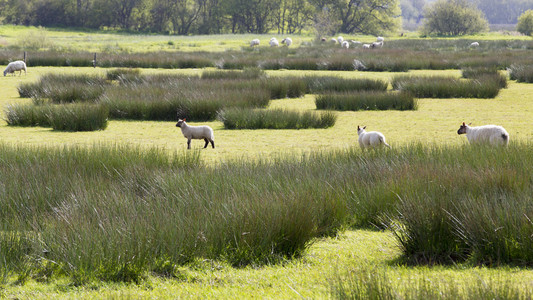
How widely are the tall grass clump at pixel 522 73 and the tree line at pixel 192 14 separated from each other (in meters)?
56.1

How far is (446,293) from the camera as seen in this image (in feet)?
10.2

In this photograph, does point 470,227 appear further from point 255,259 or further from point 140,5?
point 140,5

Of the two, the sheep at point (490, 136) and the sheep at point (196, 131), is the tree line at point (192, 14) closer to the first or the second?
the sheep at point (196, 131)

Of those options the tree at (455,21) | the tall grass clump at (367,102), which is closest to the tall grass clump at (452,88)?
the tall grass clump at (367,102)

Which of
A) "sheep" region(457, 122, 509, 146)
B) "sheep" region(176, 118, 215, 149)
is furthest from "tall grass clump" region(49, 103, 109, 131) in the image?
"sheep" region(457, 122, 509, 146)

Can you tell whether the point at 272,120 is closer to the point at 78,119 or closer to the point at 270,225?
the point at 78,119

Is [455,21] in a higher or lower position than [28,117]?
higher

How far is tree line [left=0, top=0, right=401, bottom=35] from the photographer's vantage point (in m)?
79.2

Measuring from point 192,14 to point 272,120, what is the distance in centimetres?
8023

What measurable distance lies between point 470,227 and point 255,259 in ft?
5.30

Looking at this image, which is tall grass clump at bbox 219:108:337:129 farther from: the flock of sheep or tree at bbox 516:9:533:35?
tree at bbox 516:9:533:35

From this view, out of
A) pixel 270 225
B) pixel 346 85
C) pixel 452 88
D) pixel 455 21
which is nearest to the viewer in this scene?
pixel 270 225

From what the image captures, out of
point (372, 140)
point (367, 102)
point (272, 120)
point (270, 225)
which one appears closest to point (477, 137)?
point (372, 140)

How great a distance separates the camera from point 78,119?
12.1 metres
